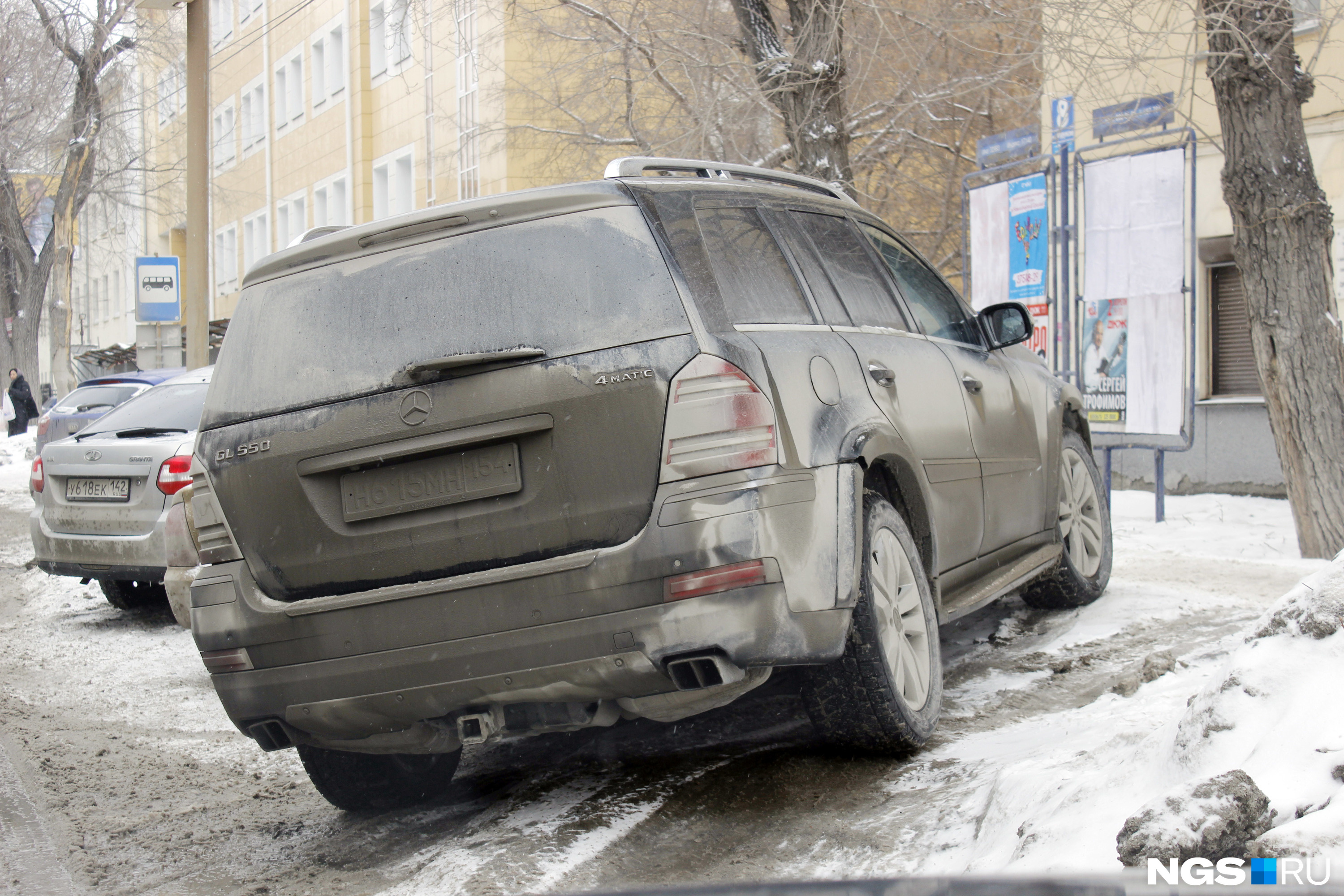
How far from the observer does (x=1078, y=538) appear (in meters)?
6.41

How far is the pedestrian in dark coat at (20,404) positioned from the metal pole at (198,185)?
707 inches

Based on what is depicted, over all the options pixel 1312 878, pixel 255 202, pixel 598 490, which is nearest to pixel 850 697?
pixel 598 490

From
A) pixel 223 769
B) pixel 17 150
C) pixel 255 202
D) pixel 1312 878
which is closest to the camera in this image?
pixel 1312 878

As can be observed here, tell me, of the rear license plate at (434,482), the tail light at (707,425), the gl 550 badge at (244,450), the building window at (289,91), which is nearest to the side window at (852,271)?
the tail light at (707,425)

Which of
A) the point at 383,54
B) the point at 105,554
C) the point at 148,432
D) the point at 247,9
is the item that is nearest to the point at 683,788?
the point at 105,554

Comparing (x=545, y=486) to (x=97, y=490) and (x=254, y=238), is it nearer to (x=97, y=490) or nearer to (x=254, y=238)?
(x=97, y=490)

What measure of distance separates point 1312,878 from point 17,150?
34706 millimetres

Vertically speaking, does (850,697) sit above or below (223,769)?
above

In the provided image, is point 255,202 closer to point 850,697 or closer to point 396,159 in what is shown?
point 396,159

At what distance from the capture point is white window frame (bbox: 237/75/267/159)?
40.6 m

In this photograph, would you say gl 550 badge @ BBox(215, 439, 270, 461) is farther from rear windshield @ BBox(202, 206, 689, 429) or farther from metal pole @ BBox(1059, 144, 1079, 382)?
metal pole @ BBox(1059, 144, 1079, 382)

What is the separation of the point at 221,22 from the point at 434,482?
1708 inches

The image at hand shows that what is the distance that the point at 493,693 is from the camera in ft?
11.4

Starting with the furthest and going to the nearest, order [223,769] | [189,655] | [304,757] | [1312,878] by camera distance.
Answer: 1. [189,655]
2. [223,769]
3. [304,757]
4. [1312,878]
